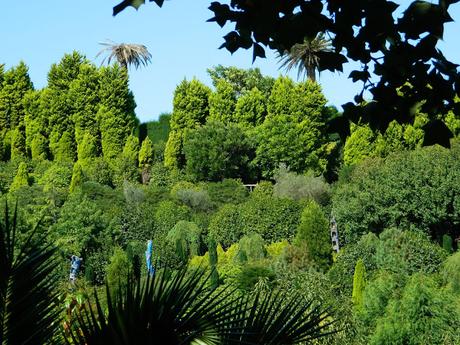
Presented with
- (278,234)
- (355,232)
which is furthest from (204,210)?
(355,232)

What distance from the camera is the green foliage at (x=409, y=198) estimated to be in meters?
31.9

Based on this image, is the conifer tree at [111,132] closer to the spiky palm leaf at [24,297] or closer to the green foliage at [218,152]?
the green foliage at [218,152]

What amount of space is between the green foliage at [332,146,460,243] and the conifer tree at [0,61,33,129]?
22098 mm

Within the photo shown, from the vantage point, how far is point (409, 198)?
32.2 meters

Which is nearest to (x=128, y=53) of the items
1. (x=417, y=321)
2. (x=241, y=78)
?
(x=241, y=78)

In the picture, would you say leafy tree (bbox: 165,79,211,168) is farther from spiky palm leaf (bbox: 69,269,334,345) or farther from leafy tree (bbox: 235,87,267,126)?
spiky palm leaf (bbox: 69,269,334,345)

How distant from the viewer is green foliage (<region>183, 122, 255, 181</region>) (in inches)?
1722

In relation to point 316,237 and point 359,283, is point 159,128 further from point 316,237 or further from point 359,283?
point 359,283

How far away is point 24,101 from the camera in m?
50.0

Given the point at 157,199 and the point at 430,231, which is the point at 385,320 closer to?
the point at 430,231

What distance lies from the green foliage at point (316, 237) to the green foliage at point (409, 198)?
3.36 metres

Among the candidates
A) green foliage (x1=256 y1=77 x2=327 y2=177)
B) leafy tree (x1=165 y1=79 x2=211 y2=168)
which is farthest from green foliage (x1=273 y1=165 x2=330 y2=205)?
leafy tree (x1=165 y1=79 x2=211 y2=168)

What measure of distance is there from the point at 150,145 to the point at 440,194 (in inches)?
757

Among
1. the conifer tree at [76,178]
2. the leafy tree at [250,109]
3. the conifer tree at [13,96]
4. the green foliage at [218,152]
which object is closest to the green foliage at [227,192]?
the green foliage at [218,152]
